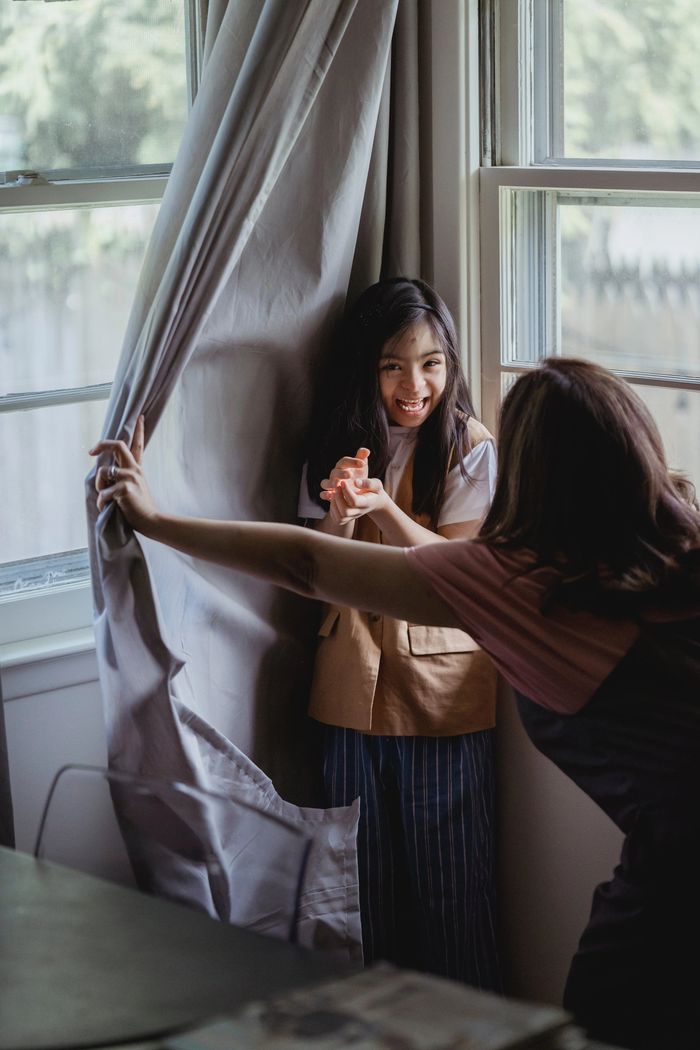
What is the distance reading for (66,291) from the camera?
2.32 m

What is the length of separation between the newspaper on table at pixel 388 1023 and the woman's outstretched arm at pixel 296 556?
0.64 metres

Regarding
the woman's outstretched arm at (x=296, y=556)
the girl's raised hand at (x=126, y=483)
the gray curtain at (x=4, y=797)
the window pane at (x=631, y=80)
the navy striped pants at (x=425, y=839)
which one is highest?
the window pane at (x=631, y=80)

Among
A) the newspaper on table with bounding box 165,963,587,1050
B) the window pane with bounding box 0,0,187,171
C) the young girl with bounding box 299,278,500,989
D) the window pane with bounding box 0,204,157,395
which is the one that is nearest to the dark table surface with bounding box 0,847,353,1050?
the newspaper on table with bounding box 165,963,587,1050

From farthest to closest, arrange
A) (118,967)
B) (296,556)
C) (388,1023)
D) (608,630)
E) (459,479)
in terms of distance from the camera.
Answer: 1. (459,479)
2. (296,556)
3. (608,630)
4. (118,967)
5. (388,1023)

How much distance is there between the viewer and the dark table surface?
1.13 metres

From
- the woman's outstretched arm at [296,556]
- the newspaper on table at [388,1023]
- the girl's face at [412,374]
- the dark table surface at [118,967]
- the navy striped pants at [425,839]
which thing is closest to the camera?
the newspaper on table at [388,1023]

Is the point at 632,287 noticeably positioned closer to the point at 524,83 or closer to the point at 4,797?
the point at 524,83

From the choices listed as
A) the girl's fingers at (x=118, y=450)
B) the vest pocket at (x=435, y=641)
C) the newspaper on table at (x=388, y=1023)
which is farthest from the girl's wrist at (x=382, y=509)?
the newspaper on table at (x=388, y=1023)

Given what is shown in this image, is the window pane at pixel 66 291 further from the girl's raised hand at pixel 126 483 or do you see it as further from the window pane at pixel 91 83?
the girl's raised hand at pixel 126 483

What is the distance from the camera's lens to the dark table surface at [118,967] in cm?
113

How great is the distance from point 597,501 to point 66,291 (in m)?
1.13

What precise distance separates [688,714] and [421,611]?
0.35 meters

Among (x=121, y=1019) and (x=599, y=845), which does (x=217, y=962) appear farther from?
(x=599, y=845)

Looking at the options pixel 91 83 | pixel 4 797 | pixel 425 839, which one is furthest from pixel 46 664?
pixel 91 83
